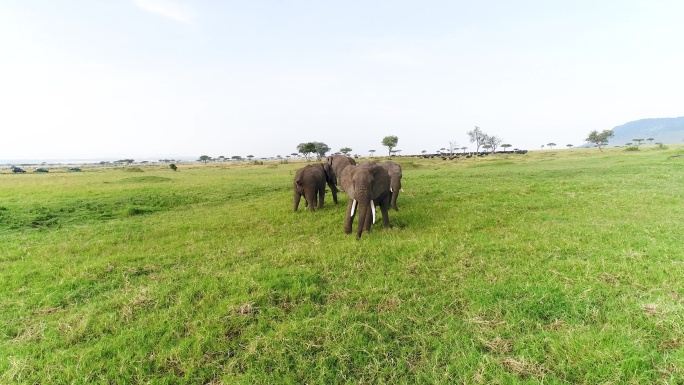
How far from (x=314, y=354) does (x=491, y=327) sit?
250 centimetres

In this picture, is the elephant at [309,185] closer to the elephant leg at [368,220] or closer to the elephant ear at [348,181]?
the elephant ear at [348,181]

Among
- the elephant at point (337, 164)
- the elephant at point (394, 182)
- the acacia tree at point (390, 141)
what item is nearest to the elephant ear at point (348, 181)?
the elephant at point (394, 182)

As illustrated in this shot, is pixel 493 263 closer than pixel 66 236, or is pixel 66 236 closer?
pixel 493 263

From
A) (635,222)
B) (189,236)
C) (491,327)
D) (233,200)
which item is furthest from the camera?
(233,200)

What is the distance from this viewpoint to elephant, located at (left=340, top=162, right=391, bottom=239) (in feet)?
29.3

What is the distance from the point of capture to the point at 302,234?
386 inches

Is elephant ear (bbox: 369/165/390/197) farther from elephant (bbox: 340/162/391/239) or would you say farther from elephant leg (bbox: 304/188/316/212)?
elephant leg (bbox: 304/188/316/212)

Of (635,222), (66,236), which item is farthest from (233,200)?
(635,222)

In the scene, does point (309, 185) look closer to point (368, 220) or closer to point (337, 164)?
point (337, 164)

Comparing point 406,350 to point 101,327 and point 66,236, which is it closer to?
point 101,327

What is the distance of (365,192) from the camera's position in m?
8.98

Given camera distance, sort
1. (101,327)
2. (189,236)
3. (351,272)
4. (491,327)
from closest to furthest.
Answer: (491,327) < (101,327) < (351,272) < (189,236)

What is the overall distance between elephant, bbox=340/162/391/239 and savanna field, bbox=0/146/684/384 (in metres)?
0.45

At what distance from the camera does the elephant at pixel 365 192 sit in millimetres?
8922
